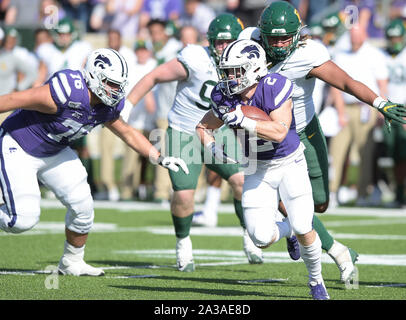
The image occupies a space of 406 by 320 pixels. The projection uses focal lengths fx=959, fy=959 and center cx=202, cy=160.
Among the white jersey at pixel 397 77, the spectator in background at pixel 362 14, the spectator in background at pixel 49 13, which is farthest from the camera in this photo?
the spectator in background at pixel 49 13

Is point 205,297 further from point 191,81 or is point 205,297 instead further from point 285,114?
point 191,81

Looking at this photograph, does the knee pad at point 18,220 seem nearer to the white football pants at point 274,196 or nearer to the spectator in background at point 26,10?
the white football pants at point 274,196

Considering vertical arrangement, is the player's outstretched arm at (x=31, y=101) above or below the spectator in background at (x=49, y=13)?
above

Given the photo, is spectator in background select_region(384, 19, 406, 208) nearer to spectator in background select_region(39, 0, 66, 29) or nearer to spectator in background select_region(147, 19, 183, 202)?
spectator in background select_region(147, 19, 183, 202)

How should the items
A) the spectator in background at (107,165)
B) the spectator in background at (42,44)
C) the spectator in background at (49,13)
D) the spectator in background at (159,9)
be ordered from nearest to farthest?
1. the spectator in background at (42,44)
2. the spectator in background at (107,165)
3. the spectator in background at (49,13)
4. the spectator in background at (159,9)

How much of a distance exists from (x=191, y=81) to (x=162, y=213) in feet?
13.9

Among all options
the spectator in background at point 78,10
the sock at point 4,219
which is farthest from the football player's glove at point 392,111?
the spectator in background at point 78,10

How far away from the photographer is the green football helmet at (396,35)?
40.3 feet

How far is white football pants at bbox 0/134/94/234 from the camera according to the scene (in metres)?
6.36

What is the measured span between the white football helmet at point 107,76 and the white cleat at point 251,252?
1815 millimetres

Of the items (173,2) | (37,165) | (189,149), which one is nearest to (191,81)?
(189,149)

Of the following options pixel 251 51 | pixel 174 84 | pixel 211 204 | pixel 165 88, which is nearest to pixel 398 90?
pixel 174 84

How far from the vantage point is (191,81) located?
7621mm

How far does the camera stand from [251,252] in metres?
7.52
